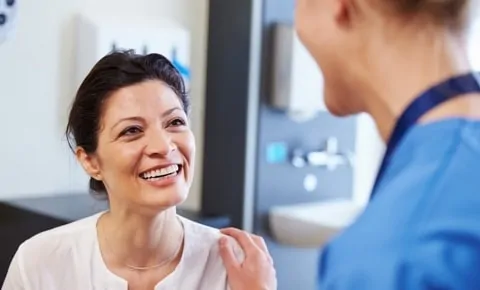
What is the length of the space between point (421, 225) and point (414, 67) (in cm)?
14

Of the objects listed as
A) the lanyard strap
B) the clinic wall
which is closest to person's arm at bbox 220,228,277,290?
the clinic wall

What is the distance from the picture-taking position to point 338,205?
8.52ft

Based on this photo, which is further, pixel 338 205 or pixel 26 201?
pixel 338 205

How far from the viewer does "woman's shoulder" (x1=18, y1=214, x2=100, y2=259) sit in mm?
1548

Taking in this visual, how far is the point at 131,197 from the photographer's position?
4.92ft

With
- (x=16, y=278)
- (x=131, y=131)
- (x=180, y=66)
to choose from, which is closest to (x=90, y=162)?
(x=131, y=131)

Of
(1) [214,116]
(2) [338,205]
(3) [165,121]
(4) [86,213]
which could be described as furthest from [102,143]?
A: (2) [338,205]

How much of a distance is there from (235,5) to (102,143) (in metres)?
0.96

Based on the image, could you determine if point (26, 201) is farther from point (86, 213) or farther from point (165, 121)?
point (165, 121)

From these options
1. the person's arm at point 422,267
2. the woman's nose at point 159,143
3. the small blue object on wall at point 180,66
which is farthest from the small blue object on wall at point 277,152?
the person's arm at point 422,267

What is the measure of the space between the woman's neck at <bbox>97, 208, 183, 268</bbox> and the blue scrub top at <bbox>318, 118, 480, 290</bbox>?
910mm

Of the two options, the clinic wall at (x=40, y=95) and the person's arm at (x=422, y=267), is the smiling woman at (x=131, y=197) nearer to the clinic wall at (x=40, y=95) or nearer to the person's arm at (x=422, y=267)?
the clinic wall at (x=40, y=95)

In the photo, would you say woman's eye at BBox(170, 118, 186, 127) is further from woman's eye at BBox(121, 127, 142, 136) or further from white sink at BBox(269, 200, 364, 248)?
white sink at BBox(269, 200, 364, 248)

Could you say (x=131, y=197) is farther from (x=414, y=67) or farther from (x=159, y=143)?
(x=414, y=67)
